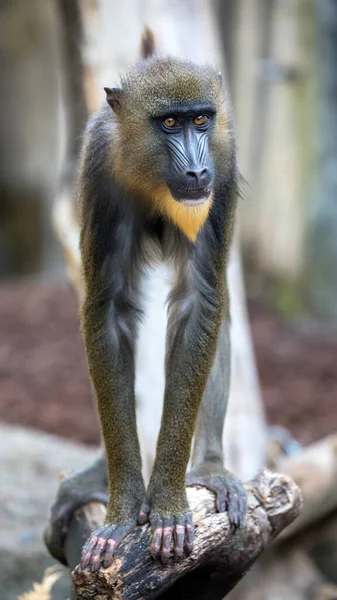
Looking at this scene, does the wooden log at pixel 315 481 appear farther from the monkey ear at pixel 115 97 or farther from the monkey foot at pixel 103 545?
the monkey ear at pixel 115 97

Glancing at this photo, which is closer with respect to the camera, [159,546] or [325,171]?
[159,546]

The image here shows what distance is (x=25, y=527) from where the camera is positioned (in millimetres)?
5605

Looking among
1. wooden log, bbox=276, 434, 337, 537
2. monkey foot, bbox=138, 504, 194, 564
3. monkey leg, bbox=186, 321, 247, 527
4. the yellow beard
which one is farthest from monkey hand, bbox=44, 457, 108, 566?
wooden log, bbox=276, 434, 337, 537

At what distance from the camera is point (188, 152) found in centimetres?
344

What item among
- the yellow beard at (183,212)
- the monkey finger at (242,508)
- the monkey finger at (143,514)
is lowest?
the monkey finger at (242,508)

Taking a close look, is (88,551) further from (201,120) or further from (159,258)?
(201,120)

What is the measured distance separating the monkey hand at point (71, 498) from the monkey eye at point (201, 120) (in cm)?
189

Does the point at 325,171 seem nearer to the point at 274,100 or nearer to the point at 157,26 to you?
the point at 274,100

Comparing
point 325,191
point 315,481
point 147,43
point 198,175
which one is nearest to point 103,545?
point 198,175

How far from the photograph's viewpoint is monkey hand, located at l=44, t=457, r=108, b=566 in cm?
441

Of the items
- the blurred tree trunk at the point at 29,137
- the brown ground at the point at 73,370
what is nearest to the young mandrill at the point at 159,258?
the brown ground at the point at 73,370

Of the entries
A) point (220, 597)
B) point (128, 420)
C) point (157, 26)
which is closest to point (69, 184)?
point (157, 26)

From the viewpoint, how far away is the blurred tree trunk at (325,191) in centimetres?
1012

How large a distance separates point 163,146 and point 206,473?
1.49m
